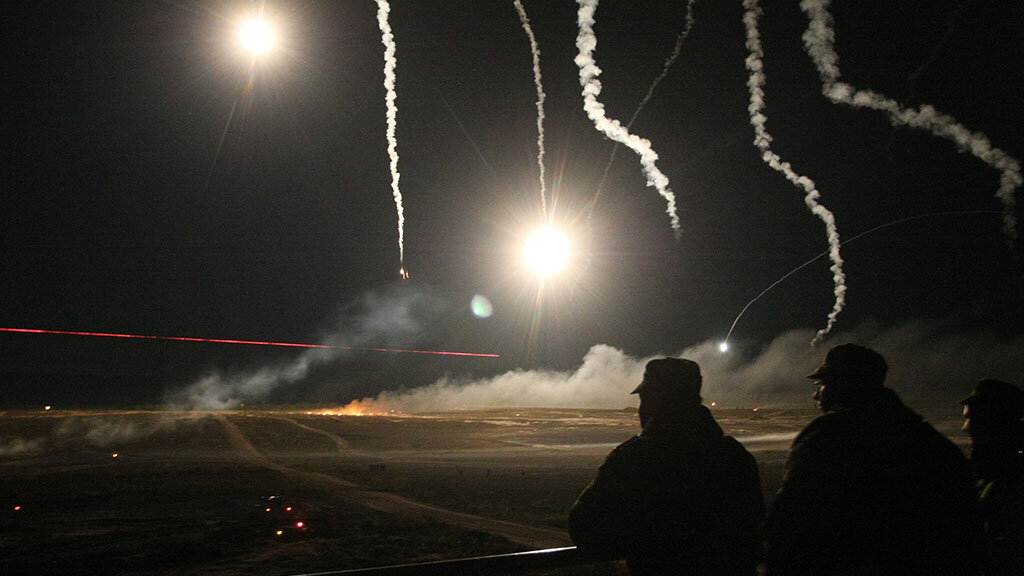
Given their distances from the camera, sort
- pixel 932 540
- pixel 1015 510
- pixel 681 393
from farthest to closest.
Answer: pixel 1015 510 → pixel 681 393 → pixel 932 540

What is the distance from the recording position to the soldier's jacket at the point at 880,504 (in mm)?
2375

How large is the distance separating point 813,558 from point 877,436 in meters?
0.55

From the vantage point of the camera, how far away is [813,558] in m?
2.44

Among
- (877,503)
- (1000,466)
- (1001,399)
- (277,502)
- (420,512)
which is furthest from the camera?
(277,502)

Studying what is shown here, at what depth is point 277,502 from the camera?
19859mm

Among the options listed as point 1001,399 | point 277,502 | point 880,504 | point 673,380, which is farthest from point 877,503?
point 277,502

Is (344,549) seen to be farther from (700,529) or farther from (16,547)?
(700,529)

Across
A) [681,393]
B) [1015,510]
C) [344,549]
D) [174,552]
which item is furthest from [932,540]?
[174,552]

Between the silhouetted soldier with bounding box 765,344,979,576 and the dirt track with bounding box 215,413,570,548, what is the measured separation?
1204cm

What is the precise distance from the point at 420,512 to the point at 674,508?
17.1m

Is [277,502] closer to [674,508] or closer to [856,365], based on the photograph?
[674,508]

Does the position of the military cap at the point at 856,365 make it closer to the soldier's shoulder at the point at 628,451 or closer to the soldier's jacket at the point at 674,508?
the soldier's jacket at the point at 674,508

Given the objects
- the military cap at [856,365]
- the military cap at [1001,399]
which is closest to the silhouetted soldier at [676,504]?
the military cap at [856,365]

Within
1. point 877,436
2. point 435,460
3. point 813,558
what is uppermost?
point 877,436
